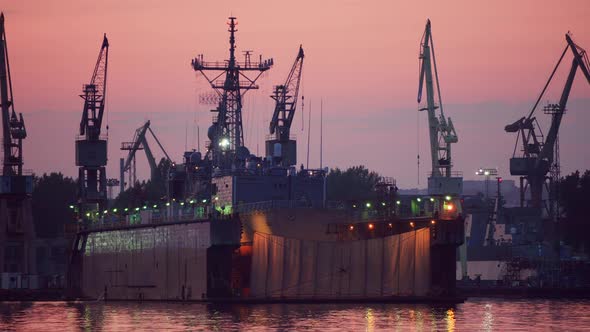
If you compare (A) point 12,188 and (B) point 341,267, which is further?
(A) point 12,188

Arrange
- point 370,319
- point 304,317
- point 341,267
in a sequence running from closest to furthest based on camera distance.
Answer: point 370,319 → point 304,317 → point 341,267

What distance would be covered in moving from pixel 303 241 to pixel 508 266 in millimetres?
52511

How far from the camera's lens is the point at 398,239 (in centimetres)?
12556

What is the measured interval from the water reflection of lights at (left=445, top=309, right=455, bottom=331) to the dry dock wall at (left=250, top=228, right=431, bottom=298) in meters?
6.38

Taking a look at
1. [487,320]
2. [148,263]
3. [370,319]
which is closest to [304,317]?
[370,319]

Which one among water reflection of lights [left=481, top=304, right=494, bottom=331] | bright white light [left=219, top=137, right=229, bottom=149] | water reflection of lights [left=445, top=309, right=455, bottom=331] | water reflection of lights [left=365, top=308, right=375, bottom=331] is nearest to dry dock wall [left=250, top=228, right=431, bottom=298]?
water reflection of lights [left=481, top=304, right=494, bottom=331]

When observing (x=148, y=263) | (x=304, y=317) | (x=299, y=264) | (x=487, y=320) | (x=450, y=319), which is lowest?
(x=487, y=320)

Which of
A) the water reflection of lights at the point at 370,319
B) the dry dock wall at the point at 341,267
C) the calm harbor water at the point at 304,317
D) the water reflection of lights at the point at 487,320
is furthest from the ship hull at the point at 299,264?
the water reflection of lights at the point at 370,319

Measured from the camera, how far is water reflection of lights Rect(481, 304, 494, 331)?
340 feet

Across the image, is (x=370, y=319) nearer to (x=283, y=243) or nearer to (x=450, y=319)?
(x=450, y=319)

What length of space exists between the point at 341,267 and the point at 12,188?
5291cm

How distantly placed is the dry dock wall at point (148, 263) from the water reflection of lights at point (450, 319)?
71.6 ft

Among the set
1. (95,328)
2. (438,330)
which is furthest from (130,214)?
(438,330)

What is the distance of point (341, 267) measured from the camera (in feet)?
413
